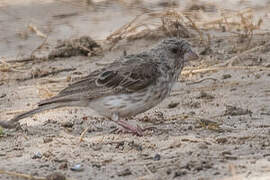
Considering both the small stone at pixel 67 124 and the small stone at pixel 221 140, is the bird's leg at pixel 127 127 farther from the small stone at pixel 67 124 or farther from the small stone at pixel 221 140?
the small stone at pixel 221 140

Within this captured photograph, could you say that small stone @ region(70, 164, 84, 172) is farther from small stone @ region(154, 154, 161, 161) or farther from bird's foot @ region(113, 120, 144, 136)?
bird's foot @ region(113, 120, 144, 136)

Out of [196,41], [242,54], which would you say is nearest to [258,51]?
[242,54]

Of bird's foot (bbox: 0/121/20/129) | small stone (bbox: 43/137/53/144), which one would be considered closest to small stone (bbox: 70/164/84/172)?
small stone (bbox: 43/137/53/144)

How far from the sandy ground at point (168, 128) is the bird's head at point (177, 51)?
1.77 ft

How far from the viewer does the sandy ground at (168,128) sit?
18.0ft

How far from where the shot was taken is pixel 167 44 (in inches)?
294

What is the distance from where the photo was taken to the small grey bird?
686 cm

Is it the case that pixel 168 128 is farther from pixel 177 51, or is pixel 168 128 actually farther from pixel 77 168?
pixel 77 168

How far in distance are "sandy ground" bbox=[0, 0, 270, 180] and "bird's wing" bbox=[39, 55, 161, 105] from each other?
0.33 metres

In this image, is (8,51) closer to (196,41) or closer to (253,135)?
(196,41)

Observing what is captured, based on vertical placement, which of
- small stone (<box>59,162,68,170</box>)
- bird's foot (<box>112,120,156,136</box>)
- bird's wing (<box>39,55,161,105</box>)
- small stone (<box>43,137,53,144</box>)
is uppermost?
bird's wing (<box>39,55,161,105</box>)

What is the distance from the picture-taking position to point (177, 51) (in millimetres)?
7418

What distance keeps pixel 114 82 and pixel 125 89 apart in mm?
157

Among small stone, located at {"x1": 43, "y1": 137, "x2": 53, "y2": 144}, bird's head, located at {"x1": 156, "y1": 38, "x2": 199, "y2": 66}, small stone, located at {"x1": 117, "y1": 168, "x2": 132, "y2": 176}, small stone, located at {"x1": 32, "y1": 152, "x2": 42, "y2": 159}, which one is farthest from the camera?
bird's head, located at {"x1": 156, "y1": 38, "x2": 199, "y2": 66}
